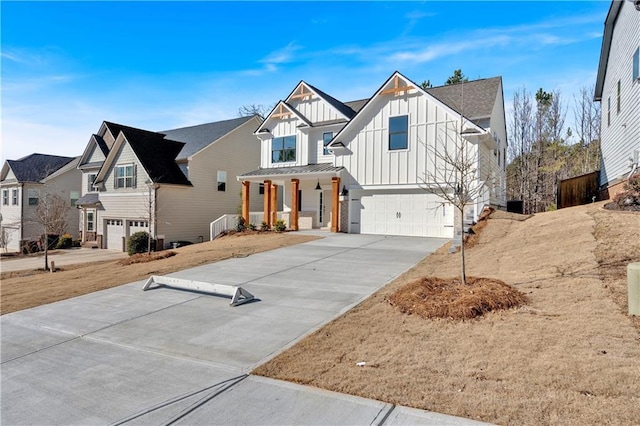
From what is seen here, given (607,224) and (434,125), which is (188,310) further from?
(434,125)

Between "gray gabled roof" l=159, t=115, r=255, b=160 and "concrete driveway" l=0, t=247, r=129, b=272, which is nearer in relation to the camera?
"concrete driveway" l=0, t=247, r=129, b=272

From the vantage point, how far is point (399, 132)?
18781mm

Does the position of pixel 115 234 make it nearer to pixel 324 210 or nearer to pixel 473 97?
pixel 324 210

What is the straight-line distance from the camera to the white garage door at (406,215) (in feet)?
58.6

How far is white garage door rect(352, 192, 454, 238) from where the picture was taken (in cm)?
1786

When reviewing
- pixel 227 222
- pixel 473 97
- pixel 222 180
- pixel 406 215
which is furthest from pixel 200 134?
pixel 473 97

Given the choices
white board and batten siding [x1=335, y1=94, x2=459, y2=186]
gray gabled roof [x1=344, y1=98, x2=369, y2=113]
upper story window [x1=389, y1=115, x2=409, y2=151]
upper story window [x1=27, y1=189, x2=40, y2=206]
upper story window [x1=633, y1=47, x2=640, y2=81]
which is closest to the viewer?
upper story window [x1=633, y1=47, x2=640, y2=81]

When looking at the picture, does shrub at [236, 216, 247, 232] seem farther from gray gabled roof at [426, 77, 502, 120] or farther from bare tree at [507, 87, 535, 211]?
bare tree at [507, 87, 535, 211]

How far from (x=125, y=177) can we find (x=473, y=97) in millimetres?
23019

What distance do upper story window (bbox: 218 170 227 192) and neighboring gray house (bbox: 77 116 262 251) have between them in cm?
1

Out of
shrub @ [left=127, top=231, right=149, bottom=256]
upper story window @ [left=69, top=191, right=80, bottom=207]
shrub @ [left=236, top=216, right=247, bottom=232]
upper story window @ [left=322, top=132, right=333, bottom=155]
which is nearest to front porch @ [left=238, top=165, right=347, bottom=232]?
shrub @ [left=236, top=216, right=247, bottom=232]

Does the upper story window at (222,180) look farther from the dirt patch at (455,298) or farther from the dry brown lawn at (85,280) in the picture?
the dirt patch at (455,298)

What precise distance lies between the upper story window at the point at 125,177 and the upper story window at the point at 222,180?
563 cm

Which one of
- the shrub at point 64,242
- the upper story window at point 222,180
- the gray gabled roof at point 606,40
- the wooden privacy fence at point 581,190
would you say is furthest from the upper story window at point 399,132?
the shrub at point 64,242
